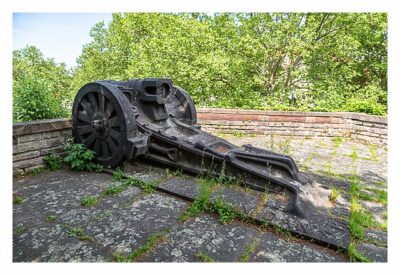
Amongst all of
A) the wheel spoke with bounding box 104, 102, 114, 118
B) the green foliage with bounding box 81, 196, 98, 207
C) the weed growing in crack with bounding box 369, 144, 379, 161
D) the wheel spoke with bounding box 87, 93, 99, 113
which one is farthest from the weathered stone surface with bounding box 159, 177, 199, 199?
the weed growing in crack with bounding box 369, 144, 379, 161

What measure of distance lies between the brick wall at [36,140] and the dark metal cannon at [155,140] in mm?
238

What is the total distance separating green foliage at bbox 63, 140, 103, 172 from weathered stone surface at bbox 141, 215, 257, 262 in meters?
2.05

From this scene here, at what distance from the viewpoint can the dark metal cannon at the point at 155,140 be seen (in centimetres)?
370

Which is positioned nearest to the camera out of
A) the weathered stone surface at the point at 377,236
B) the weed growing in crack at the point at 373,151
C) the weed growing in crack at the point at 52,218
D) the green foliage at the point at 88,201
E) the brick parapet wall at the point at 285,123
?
the weathered stone surface at the point at 377,236

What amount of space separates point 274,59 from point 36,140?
9.49 meters

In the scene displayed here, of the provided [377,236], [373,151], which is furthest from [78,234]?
[373,151]

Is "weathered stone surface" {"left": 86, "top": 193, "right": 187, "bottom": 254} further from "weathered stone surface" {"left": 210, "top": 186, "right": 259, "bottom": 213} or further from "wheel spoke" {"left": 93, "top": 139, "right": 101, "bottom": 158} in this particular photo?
"wheel spoke" {"left": 93, "top": 139, "right": 101, "bottom": 158}

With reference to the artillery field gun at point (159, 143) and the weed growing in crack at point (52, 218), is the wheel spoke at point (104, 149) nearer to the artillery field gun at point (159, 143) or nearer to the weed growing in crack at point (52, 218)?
the artillery field gun at point (159, 143)

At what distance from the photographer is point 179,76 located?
490 inches

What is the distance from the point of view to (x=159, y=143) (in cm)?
434

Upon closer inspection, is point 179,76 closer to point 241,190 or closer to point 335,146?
point 335,146

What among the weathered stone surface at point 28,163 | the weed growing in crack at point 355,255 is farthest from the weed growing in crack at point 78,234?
the weed growing in crack at point 355,255

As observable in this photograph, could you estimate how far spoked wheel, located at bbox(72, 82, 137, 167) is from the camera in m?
4.07

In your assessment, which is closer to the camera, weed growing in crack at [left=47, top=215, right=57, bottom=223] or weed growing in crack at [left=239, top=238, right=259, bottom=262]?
weed growing in crack at [left=239, top=238, right=259, bottom=262]
